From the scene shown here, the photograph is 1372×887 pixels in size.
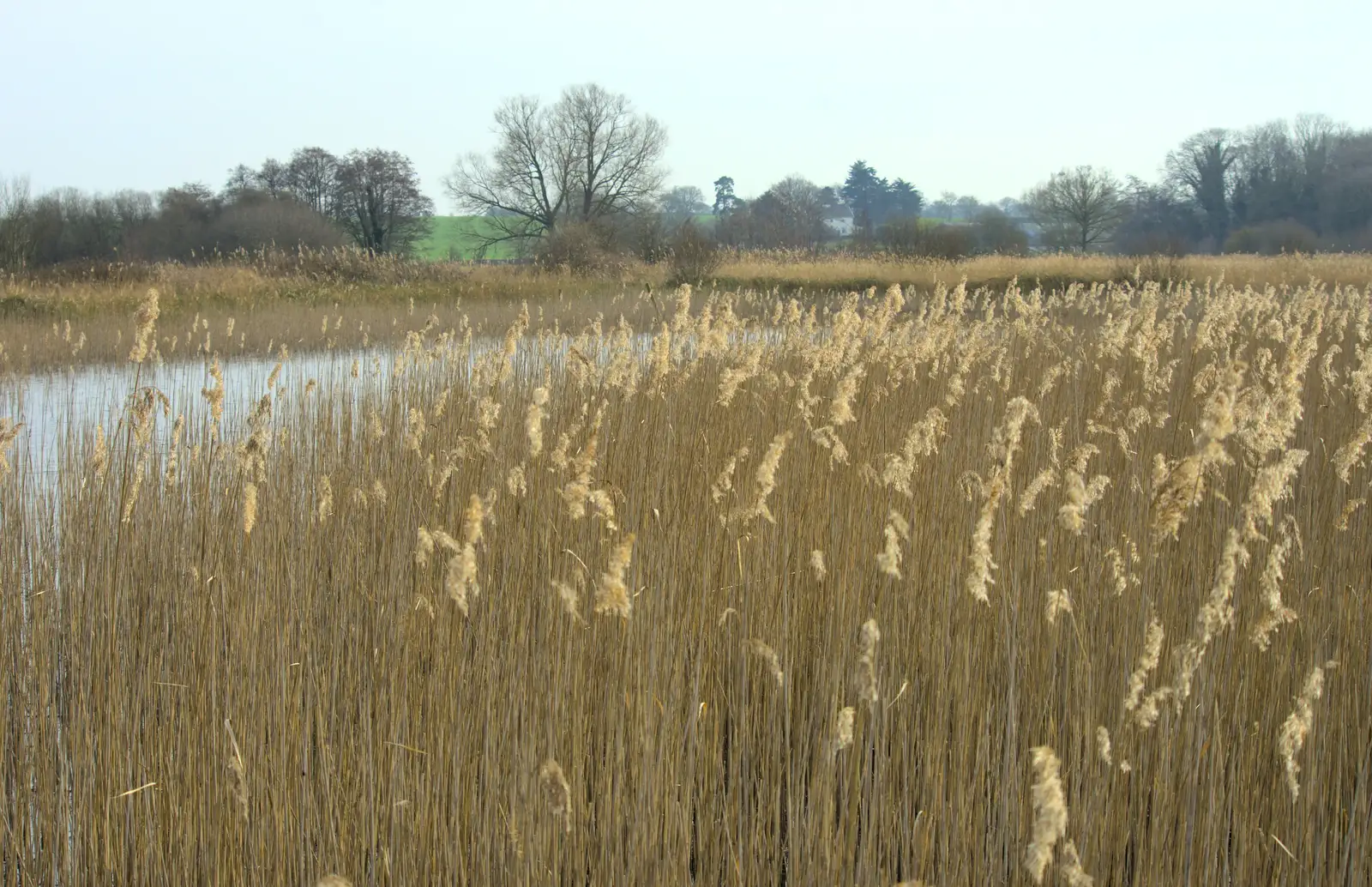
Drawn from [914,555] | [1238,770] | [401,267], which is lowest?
[1238,770]

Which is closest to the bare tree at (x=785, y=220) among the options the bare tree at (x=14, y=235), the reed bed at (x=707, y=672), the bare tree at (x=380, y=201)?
the bare tree at (x=380, y=201)

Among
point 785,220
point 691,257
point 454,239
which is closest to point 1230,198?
point 785,220

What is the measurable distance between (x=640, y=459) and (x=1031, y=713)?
171 cm

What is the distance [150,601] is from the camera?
3.19 m

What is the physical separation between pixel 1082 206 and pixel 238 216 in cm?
2715

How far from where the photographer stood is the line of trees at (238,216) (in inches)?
901

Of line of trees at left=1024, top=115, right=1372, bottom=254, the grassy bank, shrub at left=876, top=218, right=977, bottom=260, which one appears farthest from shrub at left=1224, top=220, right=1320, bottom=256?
shrub at left=876, top=218, right=977, bottom=260

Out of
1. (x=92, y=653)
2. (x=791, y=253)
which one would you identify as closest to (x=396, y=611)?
(x=92, y=653)

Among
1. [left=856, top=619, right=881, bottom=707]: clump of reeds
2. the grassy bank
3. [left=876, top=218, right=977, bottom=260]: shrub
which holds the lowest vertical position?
[left=856, top=619, right=881, bottom=707]: clump of reeds

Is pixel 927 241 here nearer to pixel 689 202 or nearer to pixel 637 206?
pixel 637 206

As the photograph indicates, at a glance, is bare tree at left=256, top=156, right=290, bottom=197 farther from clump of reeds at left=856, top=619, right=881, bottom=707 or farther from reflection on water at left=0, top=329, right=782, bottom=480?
clump of reeds at left=856, top=619, right=881, bottom=707

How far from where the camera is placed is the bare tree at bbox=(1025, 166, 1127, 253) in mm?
37906

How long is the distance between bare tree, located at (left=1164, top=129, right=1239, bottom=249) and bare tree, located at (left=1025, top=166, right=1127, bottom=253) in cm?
340

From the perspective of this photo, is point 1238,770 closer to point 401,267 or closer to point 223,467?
point 223,467
